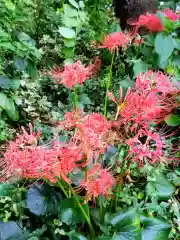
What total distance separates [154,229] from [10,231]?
1.60ft

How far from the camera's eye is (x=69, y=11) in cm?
201

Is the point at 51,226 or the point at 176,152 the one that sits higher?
the point at 176,152

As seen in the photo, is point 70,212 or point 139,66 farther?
point 139,66

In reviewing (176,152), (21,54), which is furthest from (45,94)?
(176,152)

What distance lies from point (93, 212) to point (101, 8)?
1.51 metres

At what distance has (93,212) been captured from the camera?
4.32ft

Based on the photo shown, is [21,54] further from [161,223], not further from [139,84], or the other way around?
[161,223]

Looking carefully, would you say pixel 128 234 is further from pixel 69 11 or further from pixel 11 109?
pixel 69 11

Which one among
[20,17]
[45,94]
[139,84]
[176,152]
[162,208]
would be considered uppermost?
[20,17]

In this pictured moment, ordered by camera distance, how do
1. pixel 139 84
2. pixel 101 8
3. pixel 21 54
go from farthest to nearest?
pixel 101 8, pixel 21 54, pixel 139 84

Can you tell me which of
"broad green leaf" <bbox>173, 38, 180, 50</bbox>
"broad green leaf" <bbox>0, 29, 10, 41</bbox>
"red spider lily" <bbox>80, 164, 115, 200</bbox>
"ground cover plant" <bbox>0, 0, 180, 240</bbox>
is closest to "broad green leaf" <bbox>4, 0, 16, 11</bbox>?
"ground cover plant" <bbox>0, 0, 180, 240</bbox>

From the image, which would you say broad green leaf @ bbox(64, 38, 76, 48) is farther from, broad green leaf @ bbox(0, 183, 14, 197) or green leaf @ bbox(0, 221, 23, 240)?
green leaf @ bbox(0, 221, 23, 240)

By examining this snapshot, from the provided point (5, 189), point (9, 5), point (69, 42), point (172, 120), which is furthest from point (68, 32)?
point (5, 189)

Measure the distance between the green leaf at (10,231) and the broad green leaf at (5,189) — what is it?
11 centimetres
